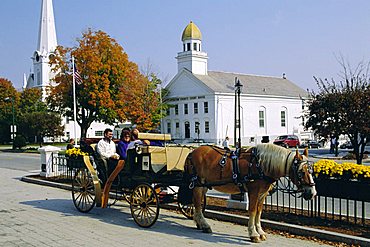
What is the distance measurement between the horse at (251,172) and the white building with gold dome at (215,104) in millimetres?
52596

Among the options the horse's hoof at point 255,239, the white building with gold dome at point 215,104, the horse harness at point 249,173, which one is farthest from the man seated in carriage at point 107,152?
the white building with gold dome at point 215,104

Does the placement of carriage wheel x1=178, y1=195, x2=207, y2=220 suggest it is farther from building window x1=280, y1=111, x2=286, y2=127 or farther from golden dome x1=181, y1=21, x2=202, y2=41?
building window x1=280, y1=111, x2=286, y2=127

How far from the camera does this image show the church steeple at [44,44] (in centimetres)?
8225

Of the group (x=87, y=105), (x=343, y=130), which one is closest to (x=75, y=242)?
(x=343, y=130)

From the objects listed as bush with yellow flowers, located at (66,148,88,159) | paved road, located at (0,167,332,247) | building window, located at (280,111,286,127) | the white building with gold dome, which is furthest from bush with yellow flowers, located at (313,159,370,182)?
building window, located at (280,111,286,127)

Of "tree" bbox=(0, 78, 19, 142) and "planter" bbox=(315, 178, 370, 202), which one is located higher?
"tree" bbox=(0, 78, 19, 142)

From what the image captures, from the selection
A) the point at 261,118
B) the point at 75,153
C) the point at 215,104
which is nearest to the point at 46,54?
the point at 215,104

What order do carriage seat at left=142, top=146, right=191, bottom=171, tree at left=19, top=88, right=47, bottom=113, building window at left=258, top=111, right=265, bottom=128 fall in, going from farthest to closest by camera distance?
1. tree at left=19, top=88, right=47, bottom=113
2. building window at left=258, top=111, right=265, bottom=128
3. carriage seat at left=142, top=146, right=191, bottom=171

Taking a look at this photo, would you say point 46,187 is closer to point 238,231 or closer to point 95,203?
point 95,203

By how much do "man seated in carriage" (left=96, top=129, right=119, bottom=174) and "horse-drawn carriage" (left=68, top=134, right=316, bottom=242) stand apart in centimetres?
28

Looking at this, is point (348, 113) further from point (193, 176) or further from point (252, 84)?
point (252, 84)

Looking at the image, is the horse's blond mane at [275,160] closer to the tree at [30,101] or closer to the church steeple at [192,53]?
the church steeple at [192,53]

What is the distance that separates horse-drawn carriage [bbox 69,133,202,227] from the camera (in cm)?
903

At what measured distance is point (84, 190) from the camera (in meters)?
11.0
